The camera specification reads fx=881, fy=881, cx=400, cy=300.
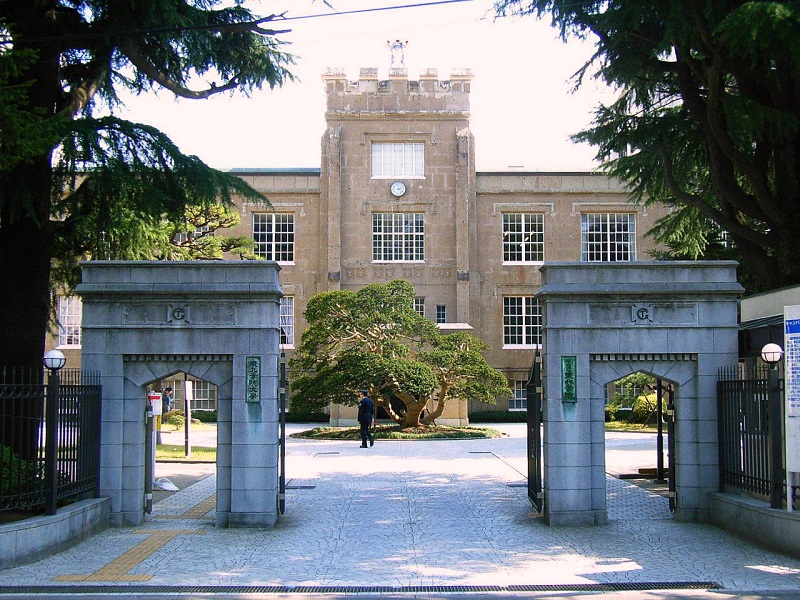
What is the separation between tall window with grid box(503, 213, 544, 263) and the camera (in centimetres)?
4097

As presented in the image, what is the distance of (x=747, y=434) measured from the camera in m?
13.0

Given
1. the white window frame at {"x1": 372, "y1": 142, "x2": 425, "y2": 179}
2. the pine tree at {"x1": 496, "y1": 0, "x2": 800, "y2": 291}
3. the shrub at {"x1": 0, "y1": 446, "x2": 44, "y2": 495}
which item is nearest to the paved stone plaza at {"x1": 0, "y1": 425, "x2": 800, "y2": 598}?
the shrub at {"x1": 0, "y1": 446, "x2": 44, "y2": 495}

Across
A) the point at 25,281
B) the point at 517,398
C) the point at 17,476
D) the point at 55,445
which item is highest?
the point at 25,281

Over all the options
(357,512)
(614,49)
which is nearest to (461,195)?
(614,49)

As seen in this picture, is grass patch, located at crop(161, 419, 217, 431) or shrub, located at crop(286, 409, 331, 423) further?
shrub, located at crop(286, 409, 331, 423)

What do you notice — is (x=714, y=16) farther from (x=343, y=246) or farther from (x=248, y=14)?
(x=343, y=246)

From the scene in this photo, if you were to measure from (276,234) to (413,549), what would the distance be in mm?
30171

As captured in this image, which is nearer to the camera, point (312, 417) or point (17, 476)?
point (17, 476)

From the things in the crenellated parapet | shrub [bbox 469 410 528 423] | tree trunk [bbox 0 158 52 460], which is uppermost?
the crenellated parapet

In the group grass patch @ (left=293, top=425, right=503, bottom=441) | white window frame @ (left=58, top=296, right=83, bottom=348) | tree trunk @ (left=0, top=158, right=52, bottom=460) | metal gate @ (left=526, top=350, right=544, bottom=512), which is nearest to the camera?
tree trunk @ (left=0, top=158, right=52, bottom=460)

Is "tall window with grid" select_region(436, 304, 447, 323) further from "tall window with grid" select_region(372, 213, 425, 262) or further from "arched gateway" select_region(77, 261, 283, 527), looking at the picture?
"arched gateway" select_region(77, 261, 283, 527)

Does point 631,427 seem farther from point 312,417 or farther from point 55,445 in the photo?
point 55,445

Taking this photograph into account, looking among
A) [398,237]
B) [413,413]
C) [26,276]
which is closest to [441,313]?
[398,237]

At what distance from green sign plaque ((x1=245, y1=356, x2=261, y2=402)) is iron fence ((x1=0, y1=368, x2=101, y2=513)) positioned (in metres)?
2.30
